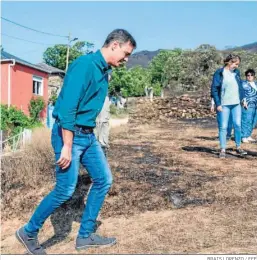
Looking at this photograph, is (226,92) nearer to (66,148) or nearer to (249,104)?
(249,104)

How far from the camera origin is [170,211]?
4844 millimetres

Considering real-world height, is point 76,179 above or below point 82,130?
below

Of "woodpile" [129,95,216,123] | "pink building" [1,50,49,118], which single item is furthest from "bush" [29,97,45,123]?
"woodpile" [129,95,216,123]

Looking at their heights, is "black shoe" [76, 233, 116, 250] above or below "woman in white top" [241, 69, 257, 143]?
below

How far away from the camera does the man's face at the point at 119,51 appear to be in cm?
353

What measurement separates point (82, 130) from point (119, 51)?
675 mm

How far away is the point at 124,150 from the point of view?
9.21 m

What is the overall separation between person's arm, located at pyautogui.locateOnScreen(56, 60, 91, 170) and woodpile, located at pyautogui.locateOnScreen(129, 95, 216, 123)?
17302 millimetres

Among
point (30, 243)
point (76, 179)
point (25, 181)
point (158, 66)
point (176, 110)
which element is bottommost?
point (25, 181)

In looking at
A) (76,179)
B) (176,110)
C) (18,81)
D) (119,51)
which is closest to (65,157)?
(76,179)

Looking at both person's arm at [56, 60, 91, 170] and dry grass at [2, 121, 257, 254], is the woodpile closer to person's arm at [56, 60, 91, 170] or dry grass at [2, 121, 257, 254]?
dry grass at [2, 121, 257, 254]

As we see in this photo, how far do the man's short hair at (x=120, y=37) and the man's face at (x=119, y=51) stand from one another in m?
0.02

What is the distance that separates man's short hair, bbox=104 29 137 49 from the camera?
11.5ft

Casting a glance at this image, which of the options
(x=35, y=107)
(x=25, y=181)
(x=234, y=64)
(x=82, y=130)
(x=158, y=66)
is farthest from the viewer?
(x=158, y=66)
